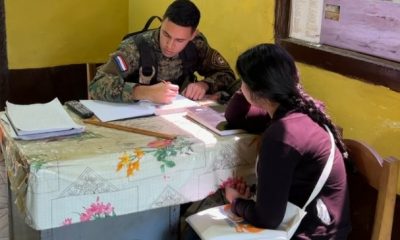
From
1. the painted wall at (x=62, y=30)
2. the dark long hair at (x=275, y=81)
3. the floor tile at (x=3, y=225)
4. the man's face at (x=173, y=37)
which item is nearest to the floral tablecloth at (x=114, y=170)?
the dark long hair at (x=275, y=81)

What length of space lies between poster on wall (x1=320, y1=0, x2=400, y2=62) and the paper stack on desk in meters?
0.91

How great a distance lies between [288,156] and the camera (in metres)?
1.42

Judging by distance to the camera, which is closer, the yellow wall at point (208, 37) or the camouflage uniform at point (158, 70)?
the yellow wall at point (208, 37)

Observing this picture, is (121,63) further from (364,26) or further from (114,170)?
(364,26)

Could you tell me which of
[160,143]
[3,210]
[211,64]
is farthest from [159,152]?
[3,210]

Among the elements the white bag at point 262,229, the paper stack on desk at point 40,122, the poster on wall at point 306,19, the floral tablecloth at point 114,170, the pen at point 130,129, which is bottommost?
the white bag at point 262,229

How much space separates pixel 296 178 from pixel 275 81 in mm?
266

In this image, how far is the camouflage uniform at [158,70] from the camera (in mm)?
1945

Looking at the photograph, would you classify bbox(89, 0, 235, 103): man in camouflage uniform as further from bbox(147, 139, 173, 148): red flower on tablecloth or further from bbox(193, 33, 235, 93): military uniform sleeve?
bbox(147, 139, 173, 148): red flower on tablecloth

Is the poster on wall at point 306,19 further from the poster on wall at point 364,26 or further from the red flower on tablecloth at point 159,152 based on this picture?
the red flower on tablecloth at point 159,152

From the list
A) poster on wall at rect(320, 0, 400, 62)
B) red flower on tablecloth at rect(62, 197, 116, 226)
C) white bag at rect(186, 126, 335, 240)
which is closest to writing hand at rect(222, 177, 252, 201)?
white bag at rect(186, 126, 335, 240)

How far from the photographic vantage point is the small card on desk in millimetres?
1718

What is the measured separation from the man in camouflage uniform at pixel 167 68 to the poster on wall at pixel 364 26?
1.53ft

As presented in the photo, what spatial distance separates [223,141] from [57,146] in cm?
47
